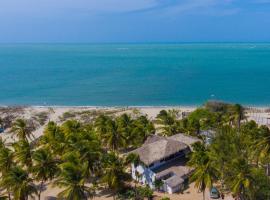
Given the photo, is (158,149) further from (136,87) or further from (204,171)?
(136,87)

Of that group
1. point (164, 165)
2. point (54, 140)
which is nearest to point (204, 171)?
point (164, 165)

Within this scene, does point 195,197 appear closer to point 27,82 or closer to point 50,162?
point 50,162

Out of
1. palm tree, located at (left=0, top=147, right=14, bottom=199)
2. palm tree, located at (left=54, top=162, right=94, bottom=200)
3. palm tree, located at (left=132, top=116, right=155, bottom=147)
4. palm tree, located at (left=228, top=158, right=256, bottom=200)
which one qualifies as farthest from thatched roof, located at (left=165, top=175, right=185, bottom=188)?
palm tree, located at (left=0, top=147, right=14, bottom=199)

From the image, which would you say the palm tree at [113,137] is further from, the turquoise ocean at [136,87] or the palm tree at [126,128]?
the turquoise ocean at [136,87]

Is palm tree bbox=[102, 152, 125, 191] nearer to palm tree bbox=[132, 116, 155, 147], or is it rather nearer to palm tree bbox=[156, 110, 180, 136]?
palm tree bbox=[132, 116, 155, 147]

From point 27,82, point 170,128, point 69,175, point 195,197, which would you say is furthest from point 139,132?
point 27,82
